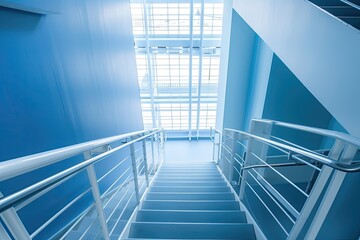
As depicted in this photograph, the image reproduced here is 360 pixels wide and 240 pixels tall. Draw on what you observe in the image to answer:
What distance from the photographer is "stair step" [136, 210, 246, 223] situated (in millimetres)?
1283

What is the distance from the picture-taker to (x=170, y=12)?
490 cm

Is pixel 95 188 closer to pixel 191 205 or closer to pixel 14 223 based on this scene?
pixel 14 223

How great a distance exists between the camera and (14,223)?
410mm

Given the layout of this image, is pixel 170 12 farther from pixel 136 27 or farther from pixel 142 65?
pixel 142 65

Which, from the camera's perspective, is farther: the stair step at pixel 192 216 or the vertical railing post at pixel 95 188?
the stair step at pixel 192 216

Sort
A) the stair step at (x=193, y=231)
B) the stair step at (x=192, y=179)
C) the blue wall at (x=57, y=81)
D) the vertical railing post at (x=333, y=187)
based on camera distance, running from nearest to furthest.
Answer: the vertical railing post at (x=333, y=187), the blue wall at (x=57, y=81), the stair step at (x=193, y=231), the stair step at (x=192, y=179)

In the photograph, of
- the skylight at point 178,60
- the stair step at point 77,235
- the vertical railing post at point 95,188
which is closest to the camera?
the vertical railing post at point 95,188

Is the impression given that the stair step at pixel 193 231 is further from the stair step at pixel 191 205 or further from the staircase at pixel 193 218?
the stair step at pixel 191 205

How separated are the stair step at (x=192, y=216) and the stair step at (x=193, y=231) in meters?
0.14

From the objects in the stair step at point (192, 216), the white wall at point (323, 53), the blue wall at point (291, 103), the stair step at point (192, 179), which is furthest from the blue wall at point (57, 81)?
the blue wall at point (291, 103)

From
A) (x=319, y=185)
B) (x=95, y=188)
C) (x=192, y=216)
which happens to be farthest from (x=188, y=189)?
(x=319, y=185)

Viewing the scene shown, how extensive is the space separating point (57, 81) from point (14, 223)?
→ 1160 mm

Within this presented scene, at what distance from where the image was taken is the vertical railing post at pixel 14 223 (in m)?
0.39

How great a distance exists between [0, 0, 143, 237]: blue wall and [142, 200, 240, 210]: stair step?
2.27 feet
